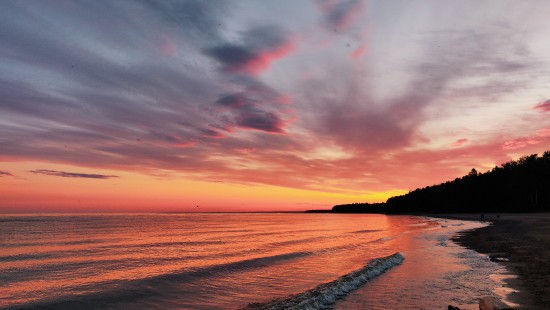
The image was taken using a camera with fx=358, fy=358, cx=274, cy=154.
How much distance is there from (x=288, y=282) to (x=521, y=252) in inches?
789

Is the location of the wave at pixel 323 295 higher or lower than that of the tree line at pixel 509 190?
lower

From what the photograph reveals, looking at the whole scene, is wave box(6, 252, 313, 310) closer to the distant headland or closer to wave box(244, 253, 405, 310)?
wave box(244, 253, 405, 310)

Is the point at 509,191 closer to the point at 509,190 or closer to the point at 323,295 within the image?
the point at 509,190

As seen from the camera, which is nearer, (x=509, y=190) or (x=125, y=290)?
(x=125, y=290)

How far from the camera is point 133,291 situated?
1911cm

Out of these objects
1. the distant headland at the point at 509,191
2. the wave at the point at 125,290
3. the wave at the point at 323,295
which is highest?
the distant headland at the point at 509,191

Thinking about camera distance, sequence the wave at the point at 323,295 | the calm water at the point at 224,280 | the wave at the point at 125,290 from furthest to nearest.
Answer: the wave at the point at 125,290, the calm water at the point at 224,280, the wave at the point at 323,295

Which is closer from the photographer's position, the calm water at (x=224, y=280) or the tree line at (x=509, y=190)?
the calm water at (x=224, y=280)

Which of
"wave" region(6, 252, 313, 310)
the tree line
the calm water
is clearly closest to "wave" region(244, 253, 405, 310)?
the calm water

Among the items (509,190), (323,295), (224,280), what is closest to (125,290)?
(224,280)

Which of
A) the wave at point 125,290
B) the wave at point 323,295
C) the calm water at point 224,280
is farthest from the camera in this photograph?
the wave at point 125,290

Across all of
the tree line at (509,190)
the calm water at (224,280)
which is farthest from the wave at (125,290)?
the tree line at (509,190)

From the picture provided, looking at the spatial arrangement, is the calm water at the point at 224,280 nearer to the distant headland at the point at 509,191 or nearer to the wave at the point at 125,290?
the wave at the point at 125,290

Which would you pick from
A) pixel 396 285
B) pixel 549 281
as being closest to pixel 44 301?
pixel 396 285
